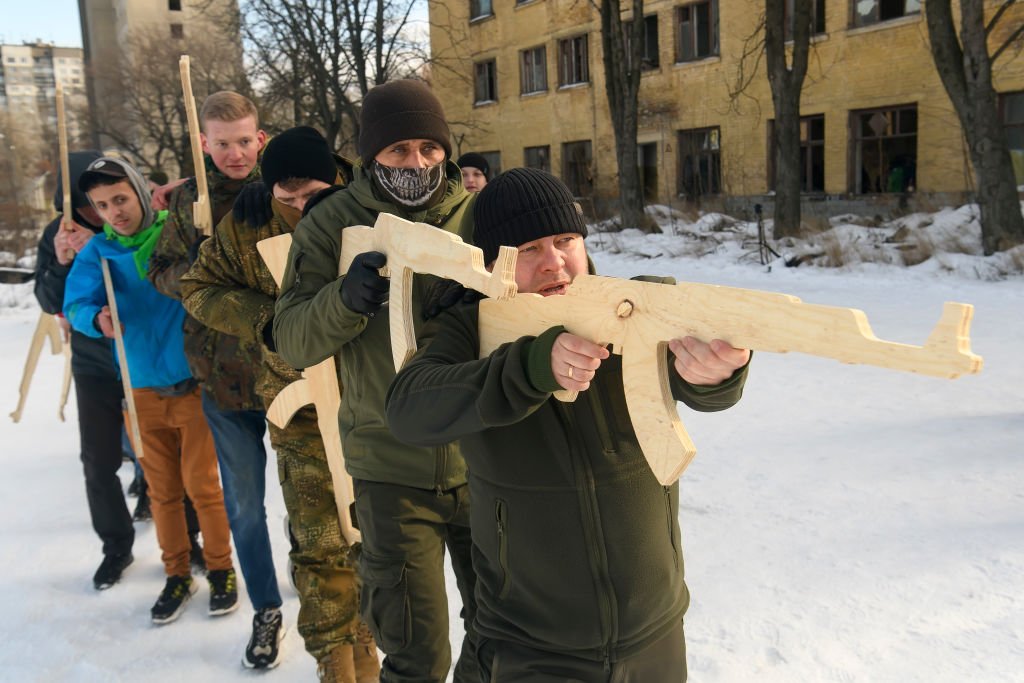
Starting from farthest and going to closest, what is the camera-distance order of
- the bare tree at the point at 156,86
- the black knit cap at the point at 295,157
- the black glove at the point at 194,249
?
the bare tree at the point at 156,86 → the black glove at the point at 194,249 → the black knit cap at the point at 295,157

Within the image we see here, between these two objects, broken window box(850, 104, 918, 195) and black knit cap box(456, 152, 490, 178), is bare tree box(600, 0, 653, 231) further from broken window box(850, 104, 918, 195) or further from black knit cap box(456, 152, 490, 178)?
black knit cap box(456, 152, 490, 178)

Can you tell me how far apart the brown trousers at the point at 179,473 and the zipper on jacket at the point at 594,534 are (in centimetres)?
238

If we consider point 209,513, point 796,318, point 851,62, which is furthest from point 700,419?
point 851,62

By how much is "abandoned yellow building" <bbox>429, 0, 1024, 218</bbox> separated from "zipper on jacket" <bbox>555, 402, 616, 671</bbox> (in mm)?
15635

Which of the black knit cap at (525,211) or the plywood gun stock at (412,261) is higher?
the black knit cap at (525,211)

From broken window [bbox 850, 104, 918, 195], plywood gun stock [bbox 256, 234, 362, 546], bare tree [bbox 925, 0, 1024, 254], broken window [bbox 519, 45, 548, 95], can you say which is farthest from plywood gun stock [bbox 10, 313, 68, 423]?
broken window [bbox 519, 45, 548, 95]

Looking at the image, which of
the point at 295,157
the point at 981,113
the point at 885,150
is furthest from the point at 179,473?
the point at 885,150

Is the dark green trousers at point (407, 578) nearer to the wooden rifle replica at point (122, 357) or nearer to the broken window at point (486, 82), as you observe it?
the wooden rifle replica at point (122, 357)

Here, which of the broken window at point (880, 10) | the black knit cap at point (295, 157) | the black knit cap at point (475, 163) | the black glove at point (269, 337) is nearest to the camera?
the black glove at point (269, 337)

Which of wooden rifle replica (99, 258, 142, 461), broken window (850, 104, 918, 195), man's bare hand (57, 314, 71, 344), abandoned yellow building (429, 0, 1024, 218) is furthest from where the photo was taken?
broken window (850, 104, 918, 195)

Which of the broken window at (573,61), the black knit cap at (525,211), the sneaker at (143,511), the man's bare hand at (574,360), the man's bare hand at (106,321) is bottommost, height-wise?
the sneaker at (143,511)

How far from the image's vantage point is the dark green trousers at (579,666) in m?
1.69

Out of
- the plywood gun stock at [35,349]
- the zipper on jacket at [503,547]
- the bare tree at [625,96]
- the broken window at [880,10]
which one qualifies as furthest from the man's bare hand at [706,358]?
the broken window at [880,10]

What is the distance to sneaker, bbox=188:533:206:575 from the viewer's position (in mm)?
3990
